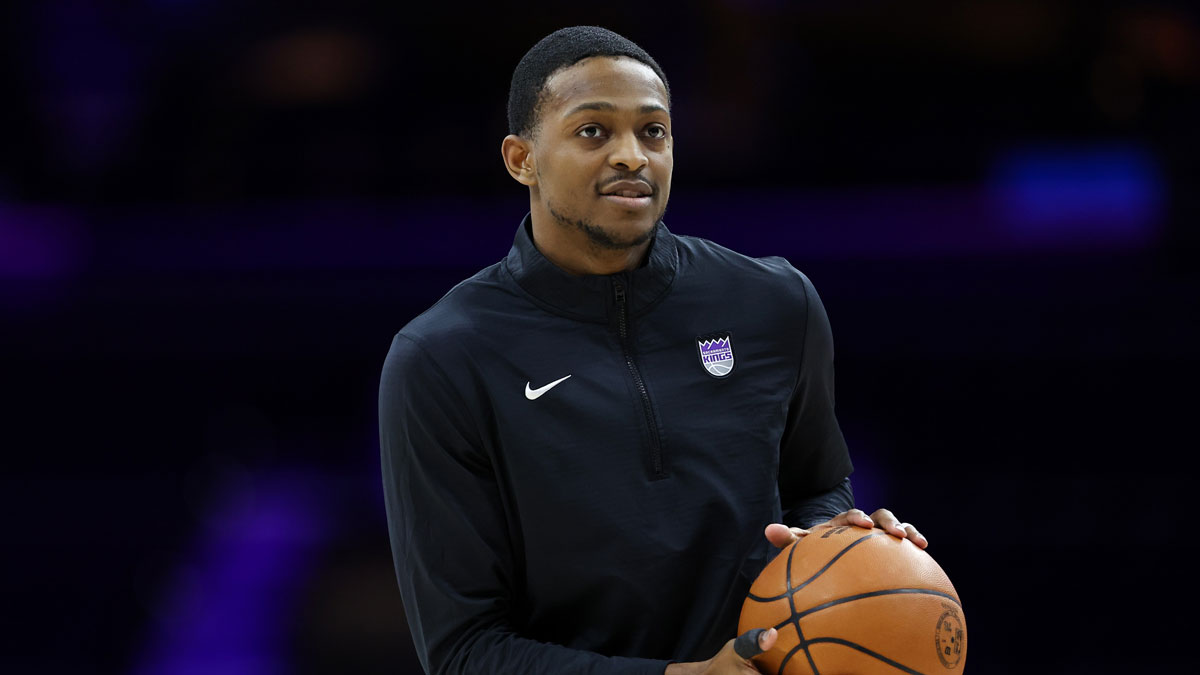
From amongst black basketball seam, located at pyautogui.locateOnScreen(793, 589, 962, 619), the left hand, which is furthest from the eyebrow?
black basketball seam, located at pyautogui.locateOnScreen(793, 589, 962, 619)

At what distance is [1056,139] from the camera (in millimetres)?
6609

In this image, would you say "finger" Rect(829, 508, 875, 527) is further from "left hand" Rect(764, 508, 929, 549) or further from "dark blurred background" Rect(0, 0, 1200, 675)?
"dark blurred background" Rect(0, 0, 1200, 675)

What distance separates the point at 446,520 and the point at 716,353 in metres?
0.55

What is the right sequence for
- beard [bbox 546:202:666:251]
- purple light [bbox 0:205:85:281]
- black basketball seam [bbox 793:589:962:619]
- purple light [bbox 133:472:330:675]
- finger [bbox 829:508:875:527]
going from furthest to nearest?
purple light [bbox 0:205:85:281] < purple light [bbox 133:472:330:675] < beard [bbox 546:202:666:251] < finger [bbox 829:508:875:527] < black basketball seam [bbox 793:589:962:619]

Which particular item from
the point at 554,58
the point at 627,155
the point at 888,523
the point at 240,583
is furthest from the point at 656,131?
the point at 240,583

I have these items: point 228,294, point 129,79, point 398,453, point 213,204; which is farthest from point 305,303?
point 398,453

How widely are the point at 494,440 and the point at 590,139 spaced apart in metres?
0.53

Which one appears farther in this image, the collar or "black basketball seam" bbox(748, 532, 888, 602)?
the collar

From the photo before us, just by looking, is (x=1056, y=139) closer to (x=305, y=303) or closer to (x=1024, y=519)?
(x=1024, y=519)

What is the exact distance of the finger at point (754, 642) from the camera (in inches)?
80.3

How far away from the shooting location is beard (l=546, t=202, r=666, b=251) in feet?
7.84

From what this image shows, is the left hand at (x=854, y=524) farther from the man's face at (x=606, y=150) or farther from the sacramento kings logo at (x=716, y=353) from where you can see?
the man's face at (x=606, y=150)

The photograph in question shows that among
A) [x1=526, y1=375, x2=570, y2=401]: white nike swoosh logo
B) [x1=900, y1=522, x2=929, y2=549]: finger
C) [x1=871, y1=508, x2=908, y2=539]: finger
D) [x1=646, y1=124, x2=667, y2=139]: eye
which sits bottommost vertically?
[x1=900, y1=522, x2=929, y2=549]: finger

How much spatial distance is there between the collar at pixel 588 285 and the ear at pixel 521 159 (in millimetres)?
120
